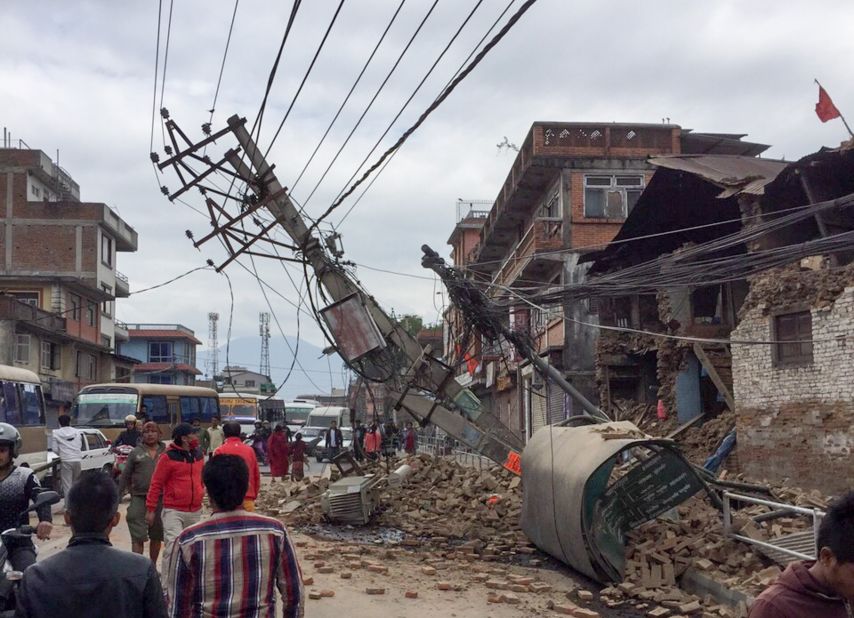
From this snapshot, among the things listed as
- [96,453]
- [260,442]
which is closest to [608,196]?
[260,442]

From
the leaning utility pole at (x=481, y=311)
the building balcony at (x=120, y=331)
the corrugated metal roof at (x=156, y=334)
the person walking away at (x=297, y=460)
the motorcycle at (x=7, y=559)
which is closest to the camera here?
the motorcycle at (x=7, y=559)

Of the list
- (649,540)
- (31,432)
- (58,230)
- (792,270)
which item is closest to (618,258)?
(792,270)

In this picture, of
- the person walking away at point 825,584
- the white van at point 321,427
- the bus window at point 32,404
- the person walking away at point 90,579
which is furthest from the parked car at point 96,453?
the person walking away at point 825,584

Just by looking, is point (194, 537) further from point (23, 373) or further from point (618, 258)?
point (618, 258)

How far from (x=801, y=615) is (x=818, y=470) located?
14.5 metres

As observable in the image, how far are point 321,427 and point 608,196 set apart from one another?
23.4 meters

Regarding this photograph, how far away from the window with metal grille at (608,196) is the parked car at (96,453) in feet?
57.5

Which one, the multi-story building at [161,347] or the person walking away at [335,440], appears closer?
the person walking away at [335,440]

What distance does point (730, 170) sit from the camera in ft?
67.7

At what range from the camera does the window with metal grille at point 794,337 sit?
16.4 metres

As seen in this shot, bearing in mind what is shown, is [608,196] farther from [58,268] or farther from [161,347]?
[161,347]

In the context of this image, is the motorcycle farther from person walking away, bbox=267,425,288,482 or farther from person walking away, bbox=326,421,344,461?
person walking away, bbox=326,421,344,461

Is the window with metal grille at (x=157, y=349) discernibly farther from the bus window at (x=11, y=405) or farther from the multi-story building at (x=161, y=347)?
the bus window at (x=11, y=405)

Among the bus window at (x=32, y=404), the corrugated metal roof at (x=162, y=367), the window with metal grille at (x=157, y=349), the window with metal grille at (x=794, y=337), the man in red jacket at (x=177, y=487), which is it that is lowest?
the man in red jacket at (x=177, y=487)
